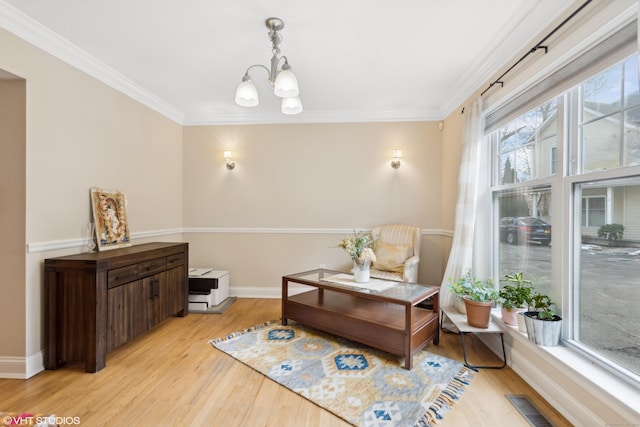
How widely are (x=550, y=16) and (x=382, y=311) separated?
2.45 m

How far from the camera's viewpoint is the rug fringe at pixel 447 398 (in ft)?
5.51

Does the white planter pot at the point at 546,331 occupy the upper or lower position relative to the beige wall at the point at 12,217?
lower

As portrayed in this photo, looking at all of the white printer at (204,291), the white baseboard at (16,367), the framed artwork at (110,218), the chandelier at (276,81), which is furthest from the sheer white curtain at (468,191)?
the white baseboard at (16,367)

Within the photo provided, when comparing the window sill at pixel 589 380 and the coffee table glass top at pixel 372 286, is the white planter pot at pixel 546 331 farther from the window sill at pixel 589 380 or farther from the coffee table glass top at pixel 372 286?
the coffee table glass top at pixel 372 286

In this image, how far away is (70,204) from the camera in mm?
2469

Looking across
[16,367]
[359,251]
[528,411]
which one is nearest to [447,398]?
[528,411]

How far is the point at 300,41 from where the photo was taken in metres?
2.32

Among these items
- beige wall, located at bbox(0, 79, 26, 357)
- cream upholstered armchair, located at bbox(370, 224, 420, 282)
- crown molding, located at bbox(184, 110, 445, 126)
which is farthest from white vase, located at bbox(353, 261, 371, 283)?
beige wall, located at bbox(0, 79, 26, 357)

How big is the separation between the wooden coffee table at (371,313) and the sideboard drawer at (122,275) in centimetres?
135

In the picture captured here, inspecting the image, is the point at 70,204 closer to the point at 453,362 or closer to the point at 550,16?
the point at 453,362

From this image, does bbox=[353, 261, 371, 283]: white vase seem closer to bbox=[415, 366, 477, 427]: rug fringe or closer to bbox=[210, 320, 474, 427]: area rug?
bbox=[210, 320, 474, 427]: area rug

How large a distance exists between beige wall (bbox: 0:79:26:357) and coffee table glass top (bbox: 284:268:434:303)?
207 centimetres

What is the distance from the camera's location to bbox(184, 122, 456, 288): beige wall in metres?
3.91

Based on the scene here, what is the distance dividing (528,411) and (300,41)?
2967 millimetres
